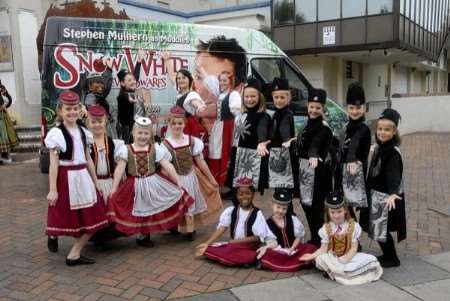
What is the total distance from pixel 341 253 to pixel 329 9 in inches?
663

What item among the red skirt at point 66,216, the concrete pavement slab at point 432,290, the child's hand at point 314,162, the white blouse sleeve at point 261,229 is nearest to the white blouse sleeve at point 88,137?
the red skirt at point 66,216

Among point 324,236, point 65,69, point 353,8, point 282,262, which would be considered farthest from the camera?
point 353,8

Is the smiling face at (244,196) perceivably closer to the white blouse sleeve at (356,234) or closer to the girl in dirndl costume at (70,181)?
the white blouse sleeve at (356,234)

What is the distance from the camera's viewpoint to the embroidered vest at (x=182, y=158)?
5082mm

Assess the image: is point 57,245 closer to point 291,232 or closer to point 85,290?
point 85,290

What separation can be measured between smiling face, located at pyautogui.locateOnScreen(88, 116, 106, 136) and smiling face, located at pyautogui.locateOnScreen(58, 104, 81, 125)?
250mm

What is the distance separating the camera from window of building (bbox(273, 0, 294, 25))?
20141 millimetres

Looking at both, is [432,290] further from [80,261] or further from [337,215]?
[80,261]

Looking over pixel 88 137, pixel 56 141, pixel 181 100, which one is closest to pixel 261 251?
pixel 88 137

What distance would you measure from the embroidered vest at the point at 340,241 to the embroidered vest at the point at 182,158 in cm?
165

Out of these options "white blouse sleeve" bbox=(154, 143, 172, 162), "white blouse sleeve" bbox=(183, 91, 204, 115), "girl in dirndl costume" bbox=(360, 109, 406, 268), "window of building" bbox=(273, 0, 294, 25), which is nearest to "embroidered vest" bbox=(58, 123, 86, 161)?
"white blouse sleeve" bbox=(154, 143, 172, 162)

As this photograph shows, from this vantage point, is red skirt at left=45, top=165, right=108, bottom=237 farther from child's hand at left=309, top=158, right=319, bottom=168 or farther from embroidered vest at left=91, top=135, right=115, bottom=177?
child's hand at left=309, top=158, right=319, bottom=168

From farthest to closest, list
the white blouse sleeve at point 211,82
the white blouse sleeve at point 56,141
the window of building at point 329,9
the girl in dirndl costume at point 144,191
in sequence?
the window of building at point 329,9
the white blouse sleeve at point 211,82
the girl in dirndl costume at point 144,191
the white blouse sleeve at point 56,141

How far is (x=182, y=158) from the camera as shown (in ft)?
16.8
